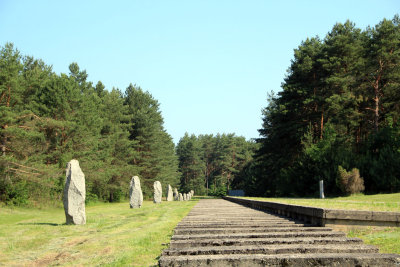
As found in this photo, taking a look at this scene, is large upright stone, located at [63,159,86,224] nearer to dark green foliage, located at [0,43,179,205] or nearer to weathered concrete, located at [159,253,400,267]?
weathered concrete, located at [159,253,400,267]

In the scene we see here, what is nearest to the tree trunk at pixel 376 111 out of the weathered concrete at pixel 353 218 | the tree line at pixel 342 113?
the tree line at pixel 342 113

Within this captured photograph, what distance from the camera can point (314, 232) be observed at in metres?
5.31

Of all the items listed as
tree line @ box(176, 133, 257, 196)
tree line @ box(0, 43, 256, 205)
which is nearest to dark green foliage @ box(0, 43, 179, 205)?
tree line @ box(0, 43, 256, 205)

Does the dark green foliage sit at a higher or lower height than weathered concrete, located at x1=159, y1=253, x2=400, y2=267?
higher

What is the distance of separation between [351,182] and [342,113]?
36.2 feet

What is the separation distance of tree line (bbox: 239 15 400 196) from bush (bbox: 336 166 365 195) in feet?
3.28

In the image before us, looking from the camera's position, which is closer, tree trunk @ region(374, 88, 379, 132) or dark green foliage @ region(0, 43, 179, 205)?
dark green foliage @ region(0, 43, 179, 205)

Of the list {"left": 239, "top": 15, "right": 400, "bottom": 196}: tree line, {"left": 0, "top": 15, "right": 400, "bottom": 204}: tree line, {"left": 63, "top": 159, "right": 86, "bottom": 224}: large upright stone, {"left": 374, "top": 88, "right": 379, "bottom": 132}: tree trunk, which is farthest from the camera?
{"left": 374, "top": 88, "right": 379, "bottom": 132}: tree trunk

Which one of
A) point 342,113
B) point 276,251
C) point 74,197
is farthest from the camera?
point 342,113

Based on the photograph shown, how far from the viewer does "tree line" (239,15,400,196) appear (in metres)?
26.4

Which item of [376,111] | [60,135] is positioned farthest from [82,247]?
[376,111]

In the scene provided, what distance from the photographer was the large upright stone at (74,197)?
1183 cm

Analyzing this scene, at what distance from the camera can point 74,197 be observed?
12.2m

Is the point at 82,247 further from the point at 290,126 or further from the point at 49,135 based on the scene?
the point at 290,126
